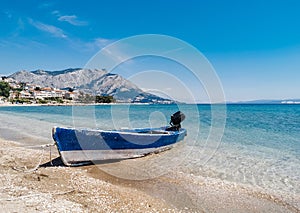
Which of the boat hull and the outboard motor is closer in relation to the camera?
the boat hull

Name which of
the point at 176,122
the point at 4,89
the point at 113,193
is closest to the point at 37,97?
the point at 4,89

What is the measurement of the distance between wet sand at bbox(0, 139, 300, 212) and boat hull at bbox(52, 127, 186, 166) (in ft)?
1.74

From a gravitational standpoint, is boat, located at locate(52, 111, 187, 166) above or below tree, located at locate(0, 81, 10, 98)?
below

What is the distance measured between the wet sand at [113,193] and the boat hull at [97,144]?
0.53 meters

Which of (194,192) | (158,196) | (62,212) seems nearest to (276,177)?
(194,192)

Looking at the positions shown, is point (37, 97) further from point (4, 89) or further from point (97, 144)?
point (97, 144)

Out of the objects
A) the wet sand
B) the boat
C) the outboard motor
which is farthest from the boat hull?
the outboard motor

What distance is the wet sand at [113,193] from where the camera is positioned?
4.65 meters

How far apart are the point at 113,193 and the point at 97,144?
2.96m

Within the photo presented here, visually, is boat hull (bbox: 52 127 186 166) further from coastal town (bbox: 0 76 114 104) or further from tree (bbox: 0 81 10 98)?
tree (bbox: 0 81 10 98)

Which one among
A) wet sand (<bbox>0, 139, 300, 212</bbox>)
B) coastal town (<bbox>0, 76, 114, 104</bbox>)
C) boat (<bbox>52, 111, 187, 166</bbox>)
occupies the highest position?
coastal town (<bbox>0, 76, 114, 104</bbox>)

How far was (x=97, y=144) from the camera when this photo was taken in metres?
8.18

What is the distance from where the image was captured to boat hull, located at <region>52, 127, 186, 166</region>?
7562 mm

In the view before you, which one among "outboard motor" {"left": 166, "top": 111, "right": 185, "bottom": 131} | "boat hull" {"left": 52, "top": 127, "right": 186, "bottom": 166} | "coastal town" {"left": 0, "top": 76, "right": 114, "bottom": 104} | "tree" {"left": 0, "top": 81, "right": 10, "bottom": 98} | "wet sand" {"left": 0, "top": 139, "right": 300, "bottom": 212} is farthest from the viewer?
"tree" {"left": 0, "top": 81, "right": 10, "bottom": 98}
